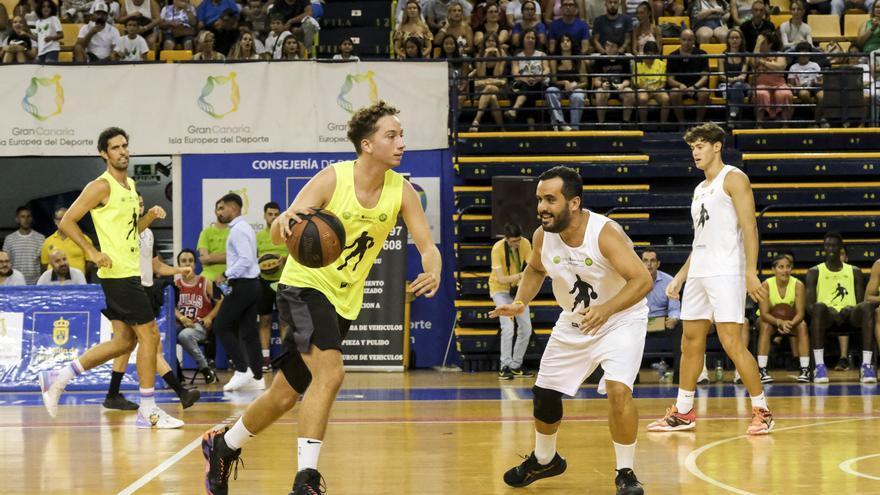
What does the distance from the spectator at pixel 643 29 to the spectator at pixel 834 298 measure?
4.27m

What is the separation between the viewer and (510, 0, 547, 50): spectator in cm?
1620

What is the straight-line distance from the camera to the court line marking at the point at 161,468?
649 centimetres

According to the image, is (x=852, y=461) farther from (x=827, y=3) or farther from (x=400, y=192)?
(x=827, y=3)

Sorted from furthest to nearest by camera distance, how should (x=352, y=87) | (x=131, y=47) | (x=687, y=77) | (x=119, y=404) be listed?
(x=687, y=77), (x=131, y=47), (x=352, y=87), (x=119, y=404)

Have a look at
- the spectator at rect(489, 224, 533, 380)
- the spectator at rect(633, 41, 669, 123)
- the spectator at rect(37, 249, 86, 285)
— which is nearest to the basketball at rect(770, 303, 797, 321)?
the spectator at rect(489, 224, 533, 380)

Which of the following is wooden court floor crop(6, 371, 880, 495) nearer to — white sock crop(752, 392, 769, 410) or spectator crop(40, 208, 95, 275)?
white sock crop(752, 392, 769, 410)

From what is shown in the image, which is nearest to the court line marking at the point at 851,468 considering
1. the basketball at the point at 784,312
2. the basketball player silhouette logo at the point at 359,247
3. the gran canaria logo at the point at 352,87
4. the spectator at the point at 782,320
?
the basketball player silhouette logo at the point at 359,247

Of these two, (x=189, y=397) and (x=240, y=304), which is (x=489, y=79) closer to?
(x=240, y=304)

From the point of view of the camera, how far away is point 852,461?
23.9 ft

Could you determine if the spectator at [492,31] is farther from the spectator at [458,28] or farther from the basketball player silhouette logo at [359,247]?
the basketball player silhouette logo at [359,247]

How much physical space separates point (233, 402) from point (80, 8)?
8.40 metres

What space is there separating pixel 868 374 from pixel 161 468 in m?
8.17

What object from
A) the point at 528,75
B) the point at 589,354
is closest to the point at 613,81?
the point at 528,75

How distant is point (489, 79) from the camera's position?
15633mm
